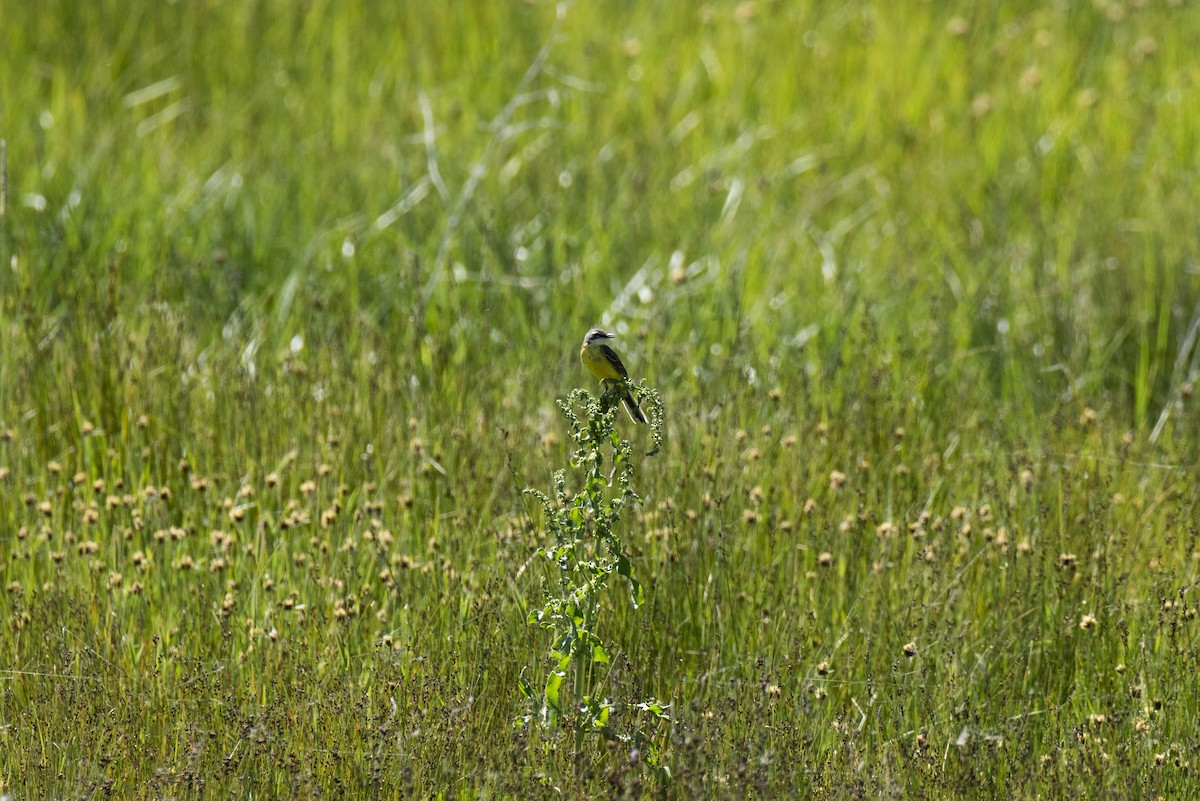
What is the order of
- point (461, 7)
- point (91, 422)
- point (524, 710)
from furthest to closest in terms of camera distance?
point (461, 7) < point (91, 422) < point (524, 710)

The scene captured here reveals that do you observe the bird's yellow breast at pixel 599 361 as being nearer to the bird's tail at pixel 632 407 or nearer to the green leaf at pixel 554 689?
the bird's tail at pixel 632 407

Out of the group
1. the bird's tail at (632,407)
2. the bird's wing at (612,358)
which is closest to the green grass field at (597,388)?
the bird's tail at (632,407)

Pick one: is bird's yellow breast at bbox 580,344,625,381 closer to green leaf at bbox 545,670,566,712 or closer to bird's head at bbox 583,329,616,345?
bird's head at bbox 583,329,616,345

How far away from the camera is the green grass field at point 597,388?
3.36m

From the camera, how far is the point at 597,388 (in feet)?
16.9

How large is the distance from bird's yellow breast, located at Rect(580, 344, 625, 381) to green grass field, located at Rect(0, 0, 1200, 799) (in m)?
0.57

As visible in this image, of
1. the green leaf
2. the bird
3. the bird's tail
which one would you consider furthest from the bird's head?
the green leaf

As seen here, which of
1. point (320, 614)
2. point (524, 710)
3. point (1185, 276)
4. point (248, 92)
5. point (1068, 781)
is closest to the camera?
point (1068, 781)

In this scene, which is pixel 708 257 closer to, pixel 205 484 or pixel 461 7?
pixel 205 484

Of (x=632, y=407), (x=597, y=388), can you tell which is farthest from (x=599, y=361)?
(x=597, y=388)

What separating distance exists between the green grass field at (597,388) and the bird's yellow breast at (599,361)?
57 centimetres

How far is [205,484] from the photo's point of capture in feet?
13.8

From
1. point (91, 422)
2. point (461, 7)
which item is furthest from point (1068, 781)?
point (461, 7)

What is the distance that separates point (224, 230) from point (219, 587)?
2546 mm
